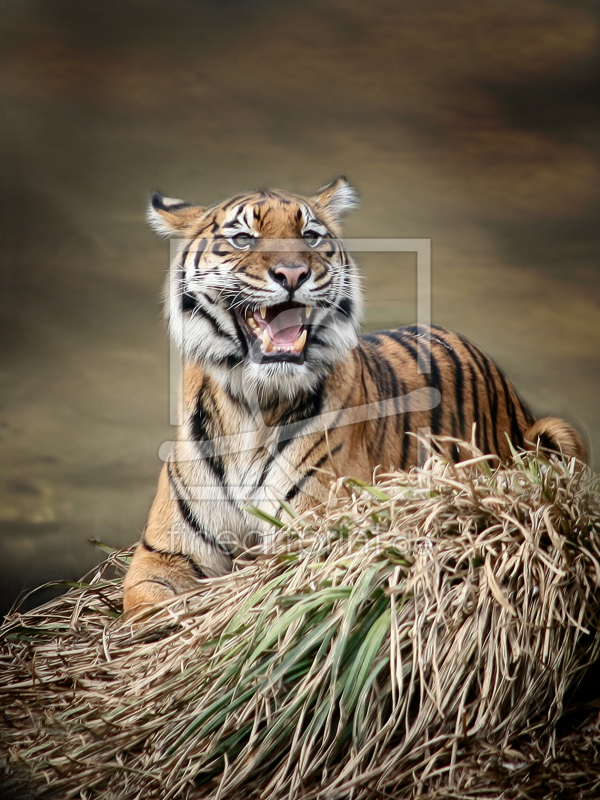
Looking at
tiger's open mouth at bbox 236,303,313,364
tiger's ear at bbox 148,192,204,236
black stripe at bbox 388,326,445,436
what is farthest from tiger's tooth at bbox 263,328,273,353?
black stripe at bbox 388,326,445,436

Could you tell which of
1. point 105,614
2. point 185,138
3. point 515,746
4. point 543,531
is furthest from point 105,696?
point 185,138

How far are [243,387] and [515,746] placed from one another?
1143 millimetres

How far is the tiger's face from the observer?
7.01 ft

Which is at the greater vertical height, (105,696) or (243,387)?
(243,387)

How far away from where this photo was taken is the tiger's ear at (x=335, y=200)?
2398 mm

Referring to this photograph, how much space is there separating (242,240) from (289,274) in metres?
0.22

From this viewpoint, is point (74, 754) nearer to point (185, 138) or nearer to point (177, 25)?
point (185, 138)

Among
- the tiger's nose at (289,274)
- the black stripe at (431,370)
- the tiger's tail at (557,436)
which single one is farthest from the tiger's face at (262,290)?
the tiger's tail at (557,436)

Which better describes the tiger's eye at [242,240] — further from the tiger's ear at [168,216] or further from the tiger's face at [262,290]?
the tiger's ear at [168,216]

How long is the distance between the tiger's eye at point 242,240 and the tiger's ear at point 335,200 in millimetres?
279

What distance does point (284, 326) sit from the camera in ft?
7.11

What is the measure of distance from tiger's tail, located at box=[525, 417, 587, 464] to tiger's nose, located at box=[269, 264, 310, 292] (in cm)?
96

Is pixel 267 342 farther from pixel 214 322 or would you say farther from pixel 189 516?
A: pixel 189 516

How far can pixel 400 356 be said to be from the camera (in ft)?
8.87
